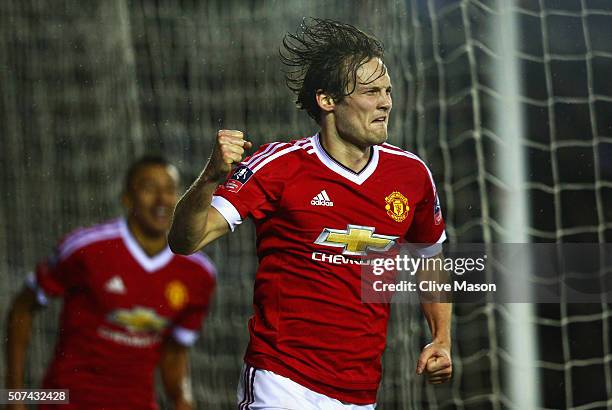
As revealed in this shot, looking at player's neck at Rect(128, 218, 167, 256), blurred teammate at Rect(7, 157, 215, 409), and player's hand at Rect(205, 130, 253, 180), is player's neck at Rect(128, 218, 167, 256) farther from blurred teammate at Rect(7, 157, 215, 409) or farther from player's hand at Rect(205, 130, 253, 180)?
player's hand at Rect(205, 130, 253, 180)

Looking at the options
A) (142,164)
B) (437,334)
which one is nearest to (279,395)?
(437,334)

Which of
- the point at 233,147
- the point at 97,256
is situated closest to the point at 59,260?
the point at 97,256

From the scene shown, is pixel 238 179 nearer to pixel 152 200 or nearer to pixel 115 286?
pixel 115 286

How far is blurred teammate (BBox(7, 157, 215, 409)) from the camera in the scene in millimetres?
4309

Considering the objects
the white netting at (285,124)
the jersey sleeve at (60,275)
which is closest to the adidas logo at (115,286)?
the jersey sleeve at (60,275)

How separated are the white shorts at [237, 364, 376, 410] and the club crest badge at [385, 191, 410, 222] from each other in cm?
56

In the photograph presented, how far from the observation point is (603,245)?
182 inches

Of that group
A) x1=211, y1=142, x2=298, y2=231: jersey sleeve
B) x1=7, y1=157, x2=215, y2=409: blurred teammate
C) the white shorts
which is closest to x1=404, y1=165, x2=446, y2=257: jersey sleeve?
x1=211, y1=142, x2=298, y2=231: jersey sleeve

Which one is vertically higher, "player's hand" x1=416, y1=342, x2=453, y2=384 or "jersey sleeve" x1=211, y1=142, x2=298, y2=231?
"jersey sleeve" x1=211, y1=142, x2=298, y2=231

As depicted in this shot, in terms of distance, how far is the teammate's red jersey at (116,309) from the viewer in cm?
431

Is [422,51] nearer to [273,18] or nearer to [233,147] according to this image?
[273,18]

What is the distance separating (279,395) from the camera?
3.05 metres

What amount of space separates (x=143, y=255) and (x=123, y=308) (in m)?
0.31

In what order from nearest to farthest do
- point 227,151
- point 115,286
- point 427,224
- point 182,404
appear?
point 227,151, point 427,224, point 182,404, point 115,286
